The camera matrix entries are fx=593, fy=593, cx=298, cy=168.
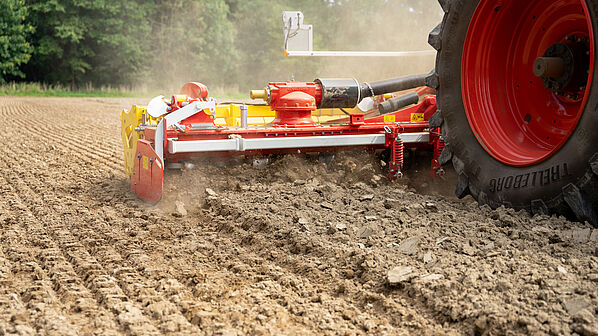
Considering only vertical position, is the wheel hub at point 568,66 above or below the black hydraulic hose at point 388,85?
above

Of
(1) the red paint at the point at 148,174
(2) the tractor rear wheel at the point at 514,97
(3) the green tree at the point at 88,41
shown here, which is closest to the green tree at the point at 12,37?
(3) the green tree at the point at 88,41

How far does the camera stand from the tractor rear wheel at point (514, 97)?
3.44 m

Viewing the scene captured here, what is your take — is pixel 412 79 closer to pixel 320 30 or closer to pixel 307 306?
pixel 307 306

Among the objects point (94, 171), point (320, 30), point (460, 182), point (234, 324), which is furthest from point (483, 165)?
point (320, 30)

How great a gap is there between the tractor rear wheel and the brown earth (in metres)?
0.21

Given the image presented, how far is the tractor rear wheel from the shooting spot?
3438 mm

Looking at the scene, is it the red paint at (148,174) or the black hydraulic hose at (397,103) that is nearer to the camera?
the red paint at (148,174)

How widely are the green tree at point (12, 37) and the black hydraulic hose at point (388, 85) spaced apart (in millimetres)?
27420

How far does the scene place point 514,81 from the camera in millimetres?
4188

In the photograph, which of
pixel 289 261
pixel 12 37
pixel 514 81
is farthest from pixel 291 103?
pixel 12 37

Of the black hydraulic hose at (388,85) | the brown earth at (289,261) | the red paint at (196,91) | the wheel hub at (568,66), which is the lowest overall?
the brown earth at (289,261)

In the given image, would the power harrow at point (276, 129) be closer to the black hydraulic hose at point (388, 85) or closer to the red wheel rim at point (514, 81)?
the black hydraulic hose at point (388, 85)

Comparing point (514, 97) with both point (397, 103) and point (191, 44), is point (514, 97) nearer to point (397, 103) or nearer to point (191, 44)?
point (397, 103)

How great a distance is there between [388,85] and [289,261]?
3134mm
